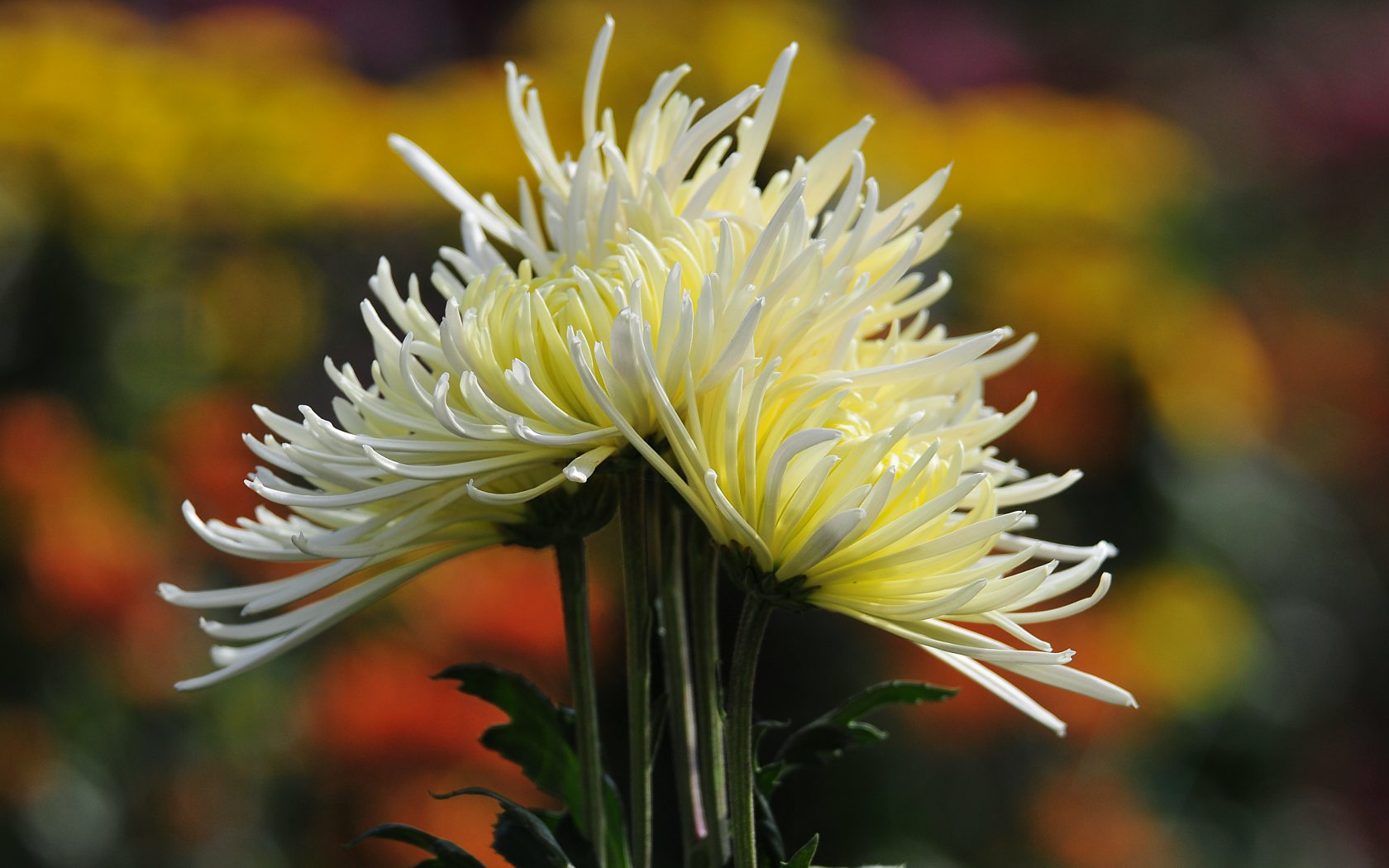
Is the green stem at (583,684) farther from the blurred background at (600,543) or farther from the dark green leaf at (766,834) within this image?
the blurred background at (600,543)

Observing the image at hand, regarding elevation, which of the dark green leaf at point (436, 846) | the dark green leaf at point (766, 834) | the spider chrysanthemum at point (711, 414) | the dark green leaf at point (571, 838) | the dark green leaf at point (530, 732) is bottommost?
the dark green leaf at point (766, 834)

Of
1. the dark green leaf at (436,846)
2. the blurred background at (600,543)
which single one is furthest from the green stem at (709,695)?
the blurred background at (600,543)

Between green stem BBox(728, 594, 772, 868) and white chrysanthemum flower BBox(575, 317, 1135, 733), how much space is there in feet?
0.07

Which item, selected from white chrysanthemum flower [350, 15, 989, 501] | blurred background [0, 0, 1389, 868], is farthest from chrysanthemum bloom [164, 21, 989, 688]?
blurred background [0, 0, 1389, 868]

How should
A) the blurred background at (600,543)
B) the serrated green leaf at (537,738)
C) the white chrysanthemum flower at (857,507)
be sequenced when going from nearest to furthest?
1. the white chrysanthemum flower at (857,507)
2. the serrated green leaf at (537,738)
3. the blurred background at (600,543)

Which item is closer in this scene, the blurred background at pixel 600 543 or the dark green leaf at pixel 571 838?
the dark green leaf at pixel 571 838

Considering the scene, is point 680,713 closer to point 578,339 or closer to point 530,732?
point 530,732

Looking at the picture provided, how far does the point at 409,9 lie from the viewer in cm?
601

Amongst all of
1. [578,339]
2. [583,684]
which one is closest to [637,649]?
[583,684]

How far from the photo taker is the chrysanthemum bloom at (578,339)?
0.53m

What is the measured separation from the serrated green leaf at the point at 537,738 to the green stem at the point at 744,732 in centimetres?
9

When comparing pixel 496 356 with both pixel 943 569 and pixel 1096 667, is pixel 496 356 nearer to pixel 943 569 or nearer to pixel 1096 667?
pixel 943 569

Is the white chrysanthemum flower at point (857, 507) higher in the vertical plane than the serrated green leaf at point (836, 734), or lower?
higher

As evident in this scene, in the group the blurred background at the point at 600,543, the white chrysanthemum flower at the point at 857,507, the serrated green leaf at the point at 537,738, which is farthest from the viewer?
the blurred background at the point at 600,543
